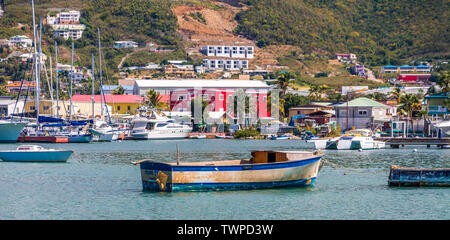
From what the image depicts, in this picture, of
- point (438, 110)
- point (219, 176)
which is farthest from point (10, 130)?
point (438, 110)

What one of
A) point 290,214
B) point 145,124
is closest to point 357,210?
point 290,214

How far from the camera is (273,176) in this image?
38.2 m

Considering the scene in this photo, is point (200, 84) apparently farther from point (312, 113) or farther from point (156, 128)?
point (156, 128)

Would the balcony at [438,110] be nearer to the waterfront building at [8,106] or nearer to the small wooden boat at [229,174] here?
the small wooden boat at [229,174]

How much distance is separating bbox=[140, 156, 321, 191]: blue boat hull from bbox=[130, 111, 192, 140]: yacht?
7900cm

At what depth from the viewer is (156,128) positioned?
11844 centimetres

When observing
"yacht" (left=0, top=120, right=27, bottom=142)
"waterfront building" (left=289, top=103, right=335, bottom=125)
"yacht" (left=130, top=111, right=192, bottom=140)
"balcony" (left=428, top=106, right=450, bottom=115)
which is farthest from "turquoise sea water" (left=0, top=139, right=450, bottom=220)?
"waterfront building" (left=289, top=103, right=335, bottom=125)

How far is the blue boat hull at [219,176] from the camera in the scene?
37.1 meters

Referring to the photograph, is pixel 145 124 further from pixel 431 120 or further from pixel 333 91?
pixel 333 91

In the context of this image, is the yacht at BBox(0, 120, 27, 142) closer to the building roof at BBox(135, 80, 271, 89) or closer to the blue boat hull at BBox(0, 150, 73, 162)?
the blue boat hull at BBox(0, 150, 73, 162)

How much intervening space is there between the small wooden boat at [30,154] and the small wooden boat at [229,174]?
2364 centimetres

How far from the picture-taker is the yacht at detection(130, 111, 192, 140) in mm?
117312

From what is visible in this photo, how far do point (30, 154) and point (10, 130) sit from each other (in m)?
41.3
